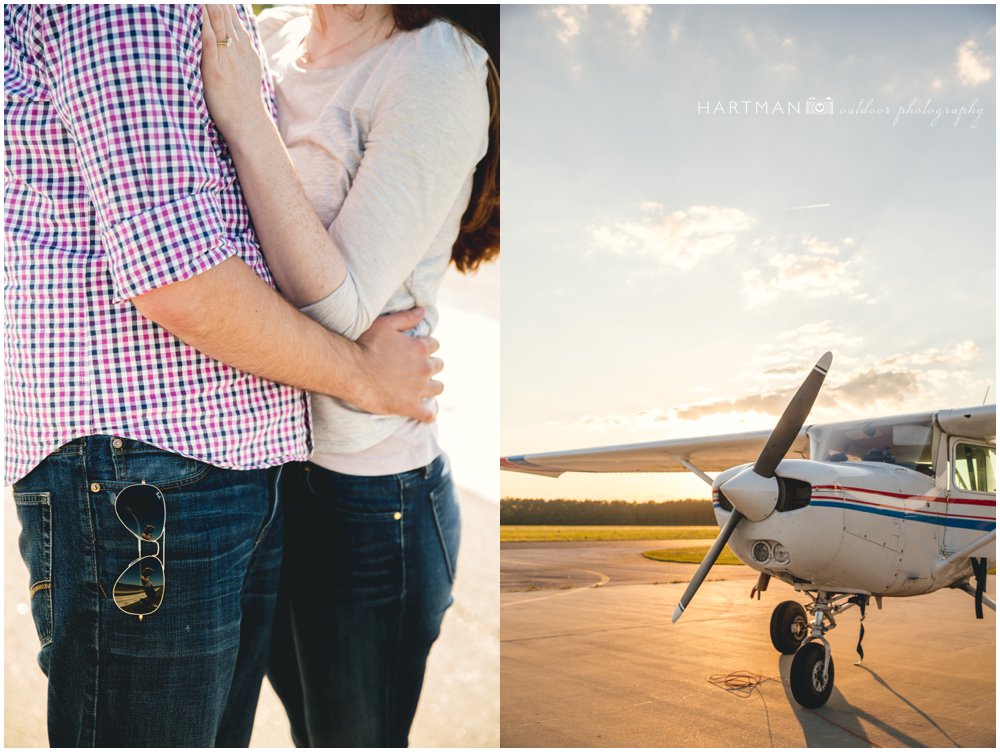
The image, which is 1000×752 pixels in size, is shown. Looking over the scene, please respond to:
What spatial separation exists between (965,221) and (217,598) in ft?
6.03

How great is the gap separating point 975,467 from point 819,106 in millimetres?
1904

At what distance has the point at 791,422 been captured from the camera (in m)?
2.71

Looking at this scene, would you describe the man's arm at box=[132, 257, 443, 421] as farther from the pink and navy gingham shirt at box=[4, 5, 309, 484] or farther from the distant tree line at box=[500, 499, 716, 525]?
the distant tree line at box=[500, 499, 716, 525]

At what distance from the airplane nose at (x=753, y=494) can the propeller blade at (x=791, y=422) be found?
0.04m

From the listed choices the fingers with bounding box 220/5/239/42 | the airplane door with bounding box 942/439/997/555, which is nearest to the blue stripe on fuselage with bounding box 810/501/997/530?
the airplane door with bounding box 942/439/997/555

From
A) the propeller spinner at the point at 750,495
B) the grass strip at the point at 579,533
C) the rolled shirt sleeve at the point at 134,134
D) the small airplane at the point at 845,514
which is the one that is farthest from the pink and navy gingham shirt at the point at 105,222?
the propeller spinner at the point at 750,495

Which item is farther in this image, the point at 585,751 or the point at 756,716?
the point at 756,716

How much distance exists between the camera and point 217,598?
2.31ft

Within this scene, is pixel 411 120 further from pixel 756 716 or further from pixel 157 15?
pixel 756 716

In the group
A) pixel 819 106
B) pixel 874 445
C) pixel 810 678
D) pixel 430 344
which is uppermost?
pixel 819 106

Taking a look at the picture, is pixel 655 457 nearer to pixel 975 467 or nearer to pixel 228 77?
pixel 975 467

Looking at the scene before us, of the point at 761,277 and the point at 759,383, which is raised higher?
the point at 761,277

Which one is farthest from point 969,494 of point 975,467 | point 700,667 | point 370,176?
point 370,176

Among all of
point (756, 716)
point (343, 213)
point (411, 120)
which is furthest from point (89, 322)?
point (756, 716)
